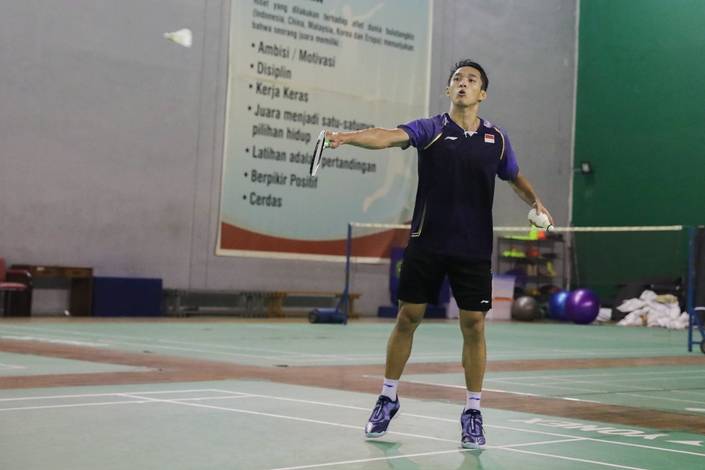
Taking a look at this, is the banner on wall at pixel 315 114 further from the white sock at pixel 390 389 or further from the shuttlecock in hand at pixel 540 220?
the shuttlecock in hand at pixel 540 220

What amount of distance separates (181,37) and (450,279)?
1426cm

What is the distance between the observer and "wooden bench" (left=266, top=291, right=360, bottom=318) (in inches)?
767

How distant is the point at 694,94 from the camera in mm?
23266

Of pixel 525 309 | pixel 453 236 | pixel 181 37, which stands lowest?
pixel 525 309

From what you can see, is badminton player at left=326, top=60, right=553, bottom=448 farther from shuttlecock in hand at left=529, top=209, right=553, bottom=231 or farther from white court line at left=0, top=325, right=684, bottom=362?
white court line at left=0, top=325, right=684, bottom=362


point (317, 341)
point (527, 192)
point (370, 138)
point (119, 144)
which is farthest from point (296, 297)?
point (370, 138)

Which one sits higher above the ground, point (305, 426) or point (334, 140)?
point (334, 140)

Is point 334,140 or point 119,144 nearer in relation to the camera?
point 334,140

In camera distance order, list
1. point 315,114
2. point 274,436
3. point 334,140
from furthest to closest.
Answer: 1. point 315,114
2. point 274,436
3. point 334,140

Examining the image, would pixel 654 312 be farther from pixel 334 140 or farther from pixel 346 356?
pixel 334 140

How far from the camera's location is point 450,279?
5.05 meters

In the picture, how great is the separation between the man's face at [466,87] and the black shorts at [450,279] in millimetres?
742

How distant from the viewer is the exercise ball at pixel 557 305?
73.3ft

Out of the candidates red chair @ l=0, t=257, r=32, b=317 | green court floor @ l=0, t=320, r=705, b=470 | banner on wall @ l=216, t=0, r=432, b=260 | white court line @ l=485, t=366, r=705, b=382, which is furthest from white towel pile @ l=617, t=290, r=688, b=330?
red chair @ l=0, t=257, r=32, b=317
